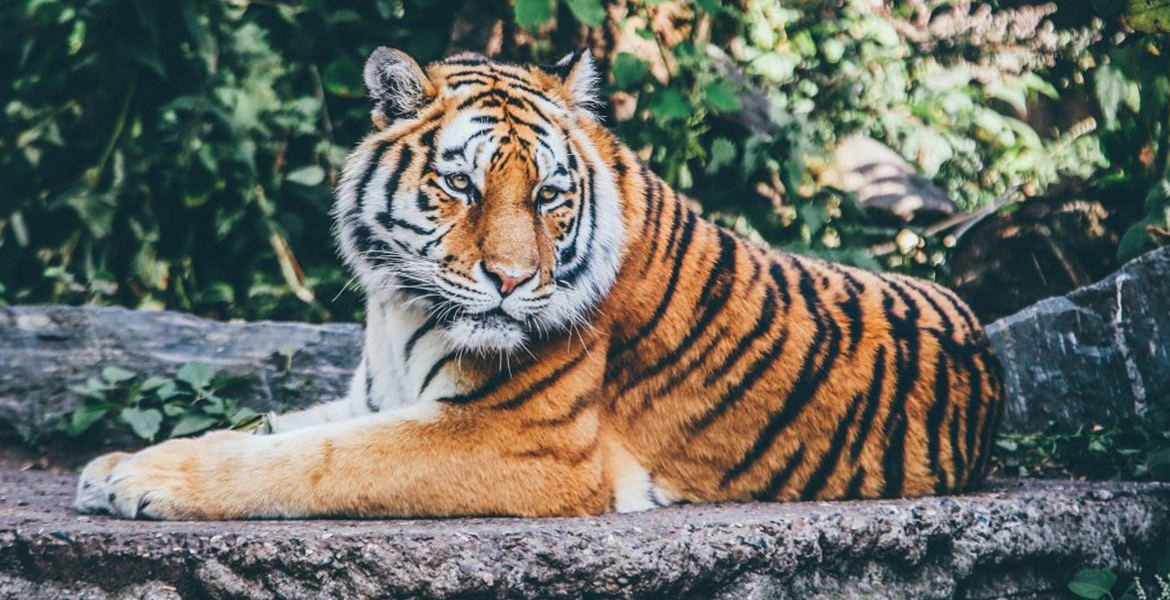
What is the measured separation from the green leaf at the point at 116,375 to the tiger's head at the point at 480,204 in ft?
5.55

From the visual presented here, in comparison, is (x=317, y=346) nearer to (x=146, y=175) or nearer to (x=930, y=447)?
(x=146, y=175)

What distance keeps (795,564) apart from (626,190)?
1052mm

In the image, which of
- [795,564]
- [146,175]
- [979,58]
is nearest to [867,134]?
[979,58]

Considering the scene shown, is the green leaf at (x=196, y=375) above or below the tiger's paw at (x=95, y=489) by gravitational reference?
below

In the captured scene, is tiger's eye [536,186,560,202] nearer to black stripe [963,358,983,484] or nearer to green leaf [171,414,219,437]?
black stripe [963,358,983,484]

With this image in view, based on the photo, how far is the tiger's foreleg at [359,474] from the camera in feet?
8.09

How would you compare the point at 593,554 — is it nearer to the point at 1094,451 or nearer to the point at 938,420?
the point at 938,420

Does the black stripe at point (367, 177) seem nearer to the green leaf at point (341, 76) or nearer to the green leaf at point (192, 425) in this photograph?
the green leaf at point (192, 425)

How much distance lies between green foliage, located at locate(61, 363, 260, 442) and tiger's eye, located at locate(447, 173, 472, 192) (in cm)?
166

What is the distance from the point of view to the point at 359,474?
8.21ft

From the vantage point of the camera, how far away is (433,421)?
2.59 metres

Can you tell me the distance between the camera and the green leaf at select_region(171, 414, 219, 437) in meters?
3.89

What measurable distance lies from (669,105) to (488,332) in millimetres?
2430

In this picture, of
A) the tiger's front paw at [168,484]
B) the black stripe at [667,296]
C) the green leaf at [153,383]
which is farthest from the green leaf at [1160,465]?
the green leaf at [153,383]
